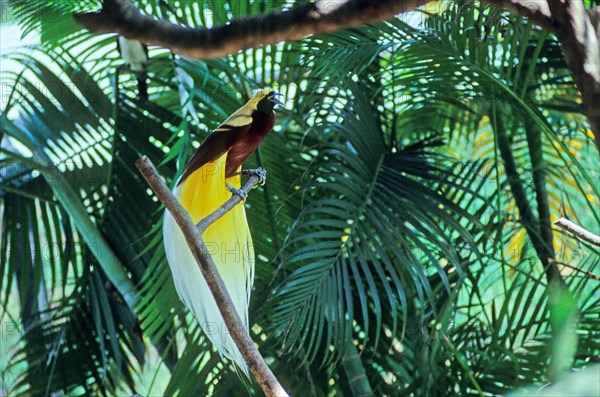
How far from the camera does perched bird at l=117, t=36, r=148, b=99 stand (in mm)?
1515

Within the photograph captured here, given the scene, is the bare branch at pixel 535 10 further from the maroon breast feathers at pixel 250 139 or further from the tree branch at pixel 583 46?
the maroon breast feathers at pixel 250 139

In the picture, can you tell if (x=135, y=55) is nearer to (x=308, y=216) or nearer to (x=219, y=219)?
(x=308, y=216)

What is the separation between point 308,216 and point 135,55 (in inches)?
19.4

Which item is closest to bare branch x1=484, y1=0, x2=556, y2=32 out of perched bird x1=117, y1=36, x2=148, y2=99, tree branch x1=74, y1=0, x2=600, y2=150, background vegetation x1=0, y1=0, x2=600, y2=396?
tree branch x1=74, y1=0, x2=600, y2=150

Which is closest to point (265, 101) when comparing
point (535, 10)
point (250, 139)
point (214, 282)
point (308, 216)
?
point (250, 139)

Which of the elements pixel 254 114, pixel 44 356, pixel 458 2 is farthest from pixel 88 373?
pixel 458 2

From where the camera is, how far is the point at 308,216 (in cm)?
158

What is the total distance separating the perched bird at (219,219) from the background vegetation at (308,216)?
238mm

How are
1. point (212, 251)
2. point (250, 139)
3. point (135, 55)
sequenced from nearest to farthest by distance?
point (250, 139)
point (212, 251)
point (135, 55)

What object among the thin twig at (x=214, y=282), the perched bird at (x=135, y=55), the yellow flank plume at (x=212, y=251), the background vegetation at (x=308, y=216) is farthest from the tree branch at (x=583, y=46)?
the perched bird at (x=135, y=55)

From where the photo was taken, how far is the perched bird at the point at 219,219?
91 cm

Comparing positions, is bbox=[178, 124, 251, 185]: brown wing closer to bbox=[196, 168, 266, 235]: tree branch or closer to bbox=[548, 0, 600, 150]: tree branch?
bbox=[196, 168, 266, 235]: tree branch

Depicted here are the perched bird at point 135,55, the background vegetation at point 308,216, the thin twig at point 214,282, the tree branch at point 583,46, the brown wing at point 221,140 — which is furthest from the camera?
the perched bird at point 135,55

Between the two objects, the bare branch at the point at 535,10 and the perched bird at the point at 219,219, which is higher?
the perched bird at the point at 219,219
